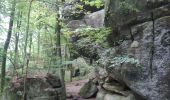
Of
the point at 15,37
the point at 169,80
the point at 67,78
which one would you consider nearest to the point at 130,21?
the point at 169,80

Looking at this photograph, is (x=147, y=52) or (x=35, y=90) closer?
(x=147, y=52)

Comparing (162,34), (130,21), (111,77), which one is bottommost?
(111,77)

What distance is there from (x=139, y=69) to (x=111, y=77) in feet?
6.47

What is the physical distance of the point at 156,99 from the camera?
7480 millimetres

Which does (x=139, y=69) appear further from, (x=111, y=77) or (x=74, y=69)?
(x=74, y=69)

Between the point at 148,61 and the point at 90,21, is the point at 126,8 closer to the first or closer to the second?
the point at 148,61

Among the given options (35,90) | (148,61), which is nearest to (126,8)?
(148,61)

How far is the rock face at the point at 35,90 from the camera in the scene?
11212mm

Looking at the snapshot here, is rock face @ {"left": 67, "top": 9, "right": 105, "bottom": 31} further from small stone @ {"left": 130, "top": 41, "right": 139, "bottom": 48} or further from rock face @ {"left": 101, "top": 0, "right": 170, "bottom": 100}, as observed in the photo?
small stone @ {"left": 130, "top": 41, "right": 139, "bottom": 48}

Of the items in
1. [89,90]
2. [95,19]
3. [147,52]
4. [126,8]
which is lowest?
[89,90]

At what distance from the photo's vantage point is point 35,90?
11.5m

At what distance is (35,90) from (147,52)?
594 cm

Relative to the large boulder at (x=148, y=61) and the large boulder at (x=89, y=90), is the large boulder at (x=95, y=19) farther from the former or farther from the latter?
the large boulder at (x=148, y=61)

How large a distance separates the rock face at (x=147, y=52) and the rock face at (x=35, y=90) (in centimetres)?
412
